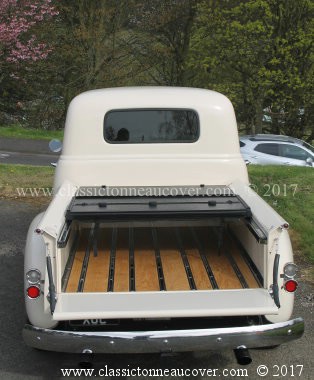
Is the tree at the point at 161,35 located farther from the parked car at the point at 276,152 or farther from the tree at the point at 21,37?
the parked car at the point at 276,152

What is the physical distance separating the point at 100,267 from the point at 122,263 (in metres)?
0.20

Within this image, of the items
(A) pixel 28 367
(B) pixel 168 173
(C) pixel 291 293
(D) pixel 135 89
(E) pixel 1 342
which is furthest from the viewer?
(D) pixel 135 89

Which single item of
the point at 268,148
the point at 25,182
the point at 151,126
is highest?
the point at 151,126

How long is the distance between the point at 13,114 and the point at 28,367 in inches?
801

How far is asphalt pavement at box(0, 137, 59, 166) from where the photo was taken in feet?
49.3

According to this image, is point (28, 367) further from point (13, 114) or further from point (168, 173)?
point (13, 114)

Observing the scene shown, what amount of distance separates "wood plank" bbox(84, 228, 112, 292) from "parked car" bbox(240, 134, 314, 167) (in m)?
10.1

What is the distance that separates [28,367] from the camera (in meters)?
3.70

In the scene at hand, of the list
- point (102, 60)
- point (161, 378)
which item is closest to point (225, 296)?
point (161, 378)

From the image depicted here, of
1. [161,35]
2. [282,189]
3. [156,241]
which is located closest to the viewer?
[156,241]

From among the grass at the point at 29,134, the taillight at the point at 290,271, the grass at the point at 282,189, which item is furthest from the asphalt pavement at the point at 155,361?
the grass at the point at 29,134

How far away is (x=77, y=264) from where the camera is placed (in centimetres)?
404

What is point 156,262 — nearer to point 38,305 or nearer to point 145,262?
point 145,262

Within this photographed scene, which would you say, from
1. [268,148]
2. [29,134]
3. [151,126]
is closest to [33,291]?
[151,126]
